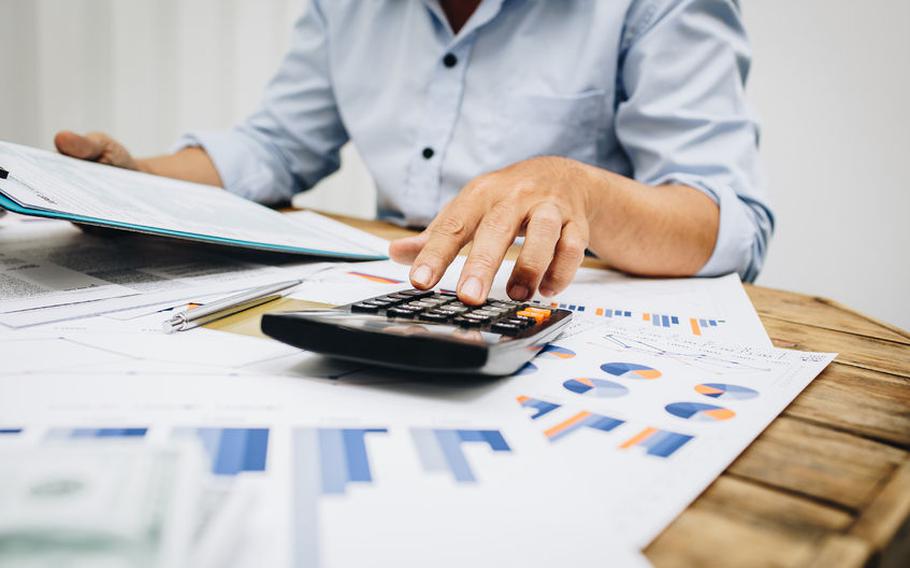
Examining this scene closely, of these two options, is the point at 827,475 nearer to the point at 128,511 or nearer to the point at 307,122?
the point at 128,511

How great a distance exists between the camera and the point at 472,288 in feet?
1.18

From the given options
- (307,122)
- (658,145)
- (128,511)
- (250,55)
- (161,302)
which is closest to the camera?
(128,511)

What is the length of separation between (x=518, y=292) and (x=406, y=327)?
0.49 ft

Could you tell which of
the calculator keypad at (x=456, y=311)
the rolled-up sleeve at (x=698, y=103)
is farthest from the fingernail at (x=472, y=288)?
the rolled-up sleeve at (x=698, y=103)

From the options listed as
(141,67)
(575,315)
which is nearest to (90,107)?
(141,67)

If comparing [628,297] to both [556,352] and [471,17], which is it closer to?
[556,352]

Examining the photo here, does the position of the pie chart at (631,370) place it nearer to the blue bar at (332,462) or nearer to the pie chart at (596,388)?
the pie chart at (596,388)

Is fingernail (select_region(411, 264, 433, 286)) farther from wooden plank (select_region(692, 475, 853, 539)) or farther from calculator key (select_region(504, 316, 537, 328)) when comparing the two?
wooden plank (select_region(692, 475, 853, 539))

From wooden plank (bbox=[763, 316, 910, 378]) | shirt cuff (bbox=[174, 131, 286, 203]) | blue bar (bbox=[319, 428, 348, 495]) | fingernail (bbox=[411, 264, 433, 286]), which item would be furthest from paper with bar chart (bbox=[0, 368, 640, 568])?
shirt cuff (bbox=[174, 131, 286, 203])

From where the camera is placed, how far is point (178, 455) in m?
0.17

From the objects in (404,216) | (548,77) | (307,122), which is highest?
(548,77)

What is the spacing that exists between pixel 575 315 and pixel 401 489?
0.27 m

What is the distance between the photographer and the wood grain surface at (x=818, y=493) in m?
0.17

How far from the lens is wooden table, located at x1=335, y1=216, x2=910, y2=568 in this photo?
Result: 0.17 m
